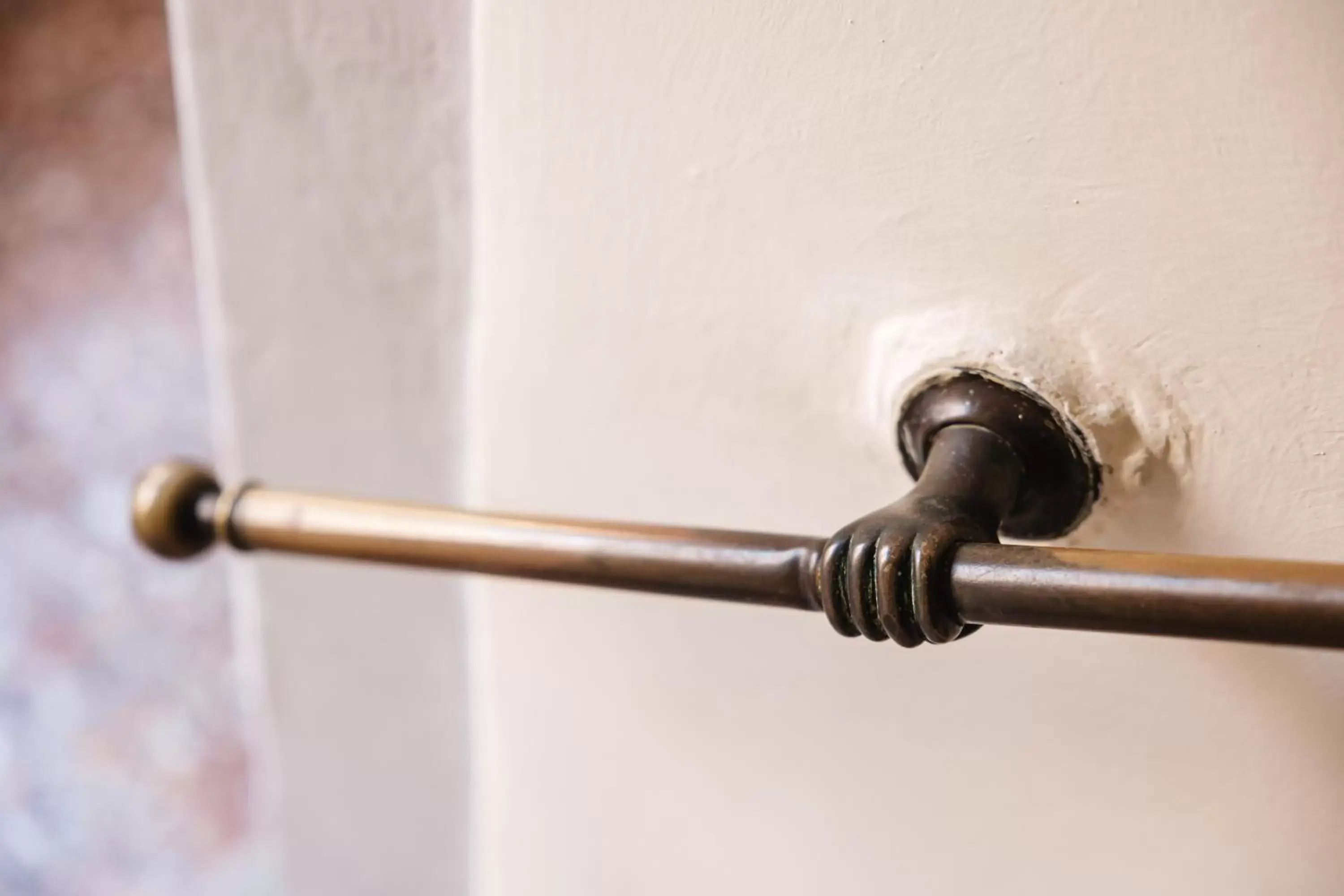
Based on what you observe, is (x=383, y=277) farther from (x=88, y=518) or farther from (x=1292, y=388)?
(x=88, y=518)

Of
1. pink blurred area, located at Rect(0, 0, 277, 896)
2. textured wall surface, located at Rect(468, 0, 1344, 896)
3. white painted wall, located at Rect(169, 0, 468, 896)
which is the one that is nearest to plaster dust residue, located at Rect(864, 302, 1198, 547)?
textured wall surface, located at Rect(468, 0, 1344, 896)

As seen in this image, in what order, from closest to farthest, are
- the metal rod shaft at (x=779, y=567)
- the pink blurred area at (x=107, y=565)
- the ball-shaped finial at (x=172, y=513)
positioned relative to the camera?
the metal rod shaft at (x=779, y=567)
the ball-shaped finial at (x=172, y=513)
the pink blurred area at (x=107, y=565)

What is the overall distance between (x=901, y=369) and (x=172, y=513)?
0.71 feet

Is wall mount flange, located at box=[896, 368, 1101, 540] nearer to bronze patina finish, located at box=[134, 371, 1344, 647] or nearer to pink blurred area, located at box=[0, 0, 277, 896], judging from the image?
bronze patina finish, located at box=[134, 371, 1344, 647]

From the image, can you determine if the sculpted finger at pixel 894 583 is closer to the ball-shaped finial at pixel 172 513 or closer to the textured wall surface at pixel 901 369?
the textured wall surface at pixel 901 369

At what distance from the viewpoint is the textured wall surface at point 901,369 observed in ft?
0.78

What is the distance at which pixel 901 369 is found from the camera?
283mm

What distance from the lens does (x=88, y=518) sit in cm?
81

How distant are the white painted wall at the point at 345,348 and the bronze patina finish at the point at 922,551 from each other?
0.08m

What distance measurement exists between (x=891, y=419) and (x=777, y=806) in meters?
0.15

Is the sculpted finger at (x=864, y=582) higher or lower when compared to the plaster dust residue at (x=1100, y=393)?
lower

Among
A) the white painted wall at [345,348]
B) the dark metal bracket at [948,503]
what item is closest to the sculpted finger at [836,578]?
the dark metal bracket at [948,503]

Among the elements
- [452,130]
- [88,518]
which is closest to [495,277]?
[452,130]

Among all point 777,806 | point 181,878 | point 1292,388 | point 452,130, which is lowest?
point 181,878
